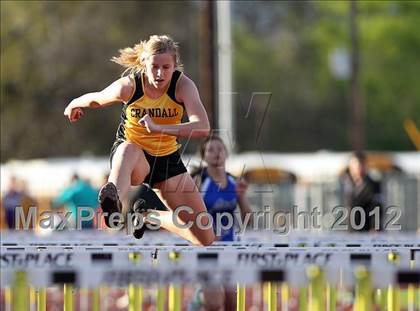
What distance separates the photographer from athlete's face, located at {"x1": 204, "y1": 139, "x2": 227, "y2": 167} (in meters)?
11.7

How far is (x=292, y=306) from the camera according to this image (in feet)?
57.1

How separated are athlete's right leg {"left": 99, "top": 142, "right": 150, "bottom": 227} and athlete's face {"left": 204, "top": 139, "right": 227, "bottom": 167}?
2.12m

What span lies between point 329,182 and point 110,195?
21407 mm

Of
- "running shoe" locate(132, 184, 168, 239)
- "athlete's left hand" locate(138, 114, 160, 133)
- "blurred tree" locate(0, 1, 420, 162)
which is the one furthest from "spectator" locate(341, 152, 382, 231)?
"blurred tree" locate(0, 1, 420, 162)

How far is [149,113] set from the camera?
30.8 feet

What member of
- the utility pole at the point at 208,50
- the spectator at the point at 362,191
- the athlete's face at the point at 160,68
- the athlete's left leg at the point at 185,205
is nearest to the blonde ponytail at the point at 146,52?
the athlete's face at the point at 160,68

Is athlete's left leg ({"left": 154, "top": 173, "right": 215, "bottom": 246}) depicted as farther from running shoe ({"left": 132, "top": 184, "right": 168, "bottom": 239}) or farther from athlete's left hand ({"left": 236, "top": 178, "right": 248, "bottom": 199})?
athlete's left hand ({"left": 236, "top": 178, "right": 248, "bottom": 199})

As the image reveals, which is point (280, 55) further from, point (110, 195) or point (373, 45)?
point (110, 195)

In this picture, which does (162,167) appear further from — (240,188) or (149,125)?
(240,188)

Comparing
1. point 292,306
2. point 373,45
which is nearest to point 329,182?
point 292,306

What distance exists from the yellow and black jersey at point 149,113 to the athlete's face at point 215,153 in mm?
2078

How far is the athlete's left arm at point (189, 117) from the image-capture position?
356 inches

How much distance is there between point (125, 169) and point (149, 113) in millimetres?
451

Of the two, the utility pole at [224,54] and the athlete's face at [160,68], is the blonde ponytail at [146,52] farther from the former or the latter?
the utility pole at [224,54]
